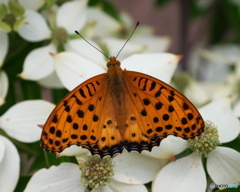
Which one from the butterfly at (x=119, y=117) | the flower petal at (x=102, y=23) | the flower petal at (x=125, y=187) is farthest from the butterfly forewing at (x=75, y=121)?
the flower petal at (x=102, y=23)

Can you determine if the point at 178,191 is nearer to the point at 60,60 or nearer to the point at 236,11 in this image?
the point at 60,60

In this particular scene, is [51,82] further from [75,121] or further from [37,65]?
[75,121]

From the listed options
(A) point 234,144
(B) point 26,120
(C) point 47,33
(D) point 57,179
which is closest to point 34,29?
(C) point 47,33

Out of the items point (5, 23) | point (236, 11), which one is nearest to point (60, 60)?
point (5, 23)

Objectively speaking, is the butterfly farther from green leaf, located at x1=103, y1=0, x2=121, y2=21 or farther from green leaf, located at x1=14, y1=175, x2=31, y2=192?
green leaf, located at x1=103, y1=0, x2=121, y2=21

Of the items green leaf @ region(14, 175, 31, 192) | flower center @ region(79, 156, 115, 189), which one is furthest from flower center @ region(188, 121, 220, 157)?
green leaf @ region(14, 175, 31, 192)
